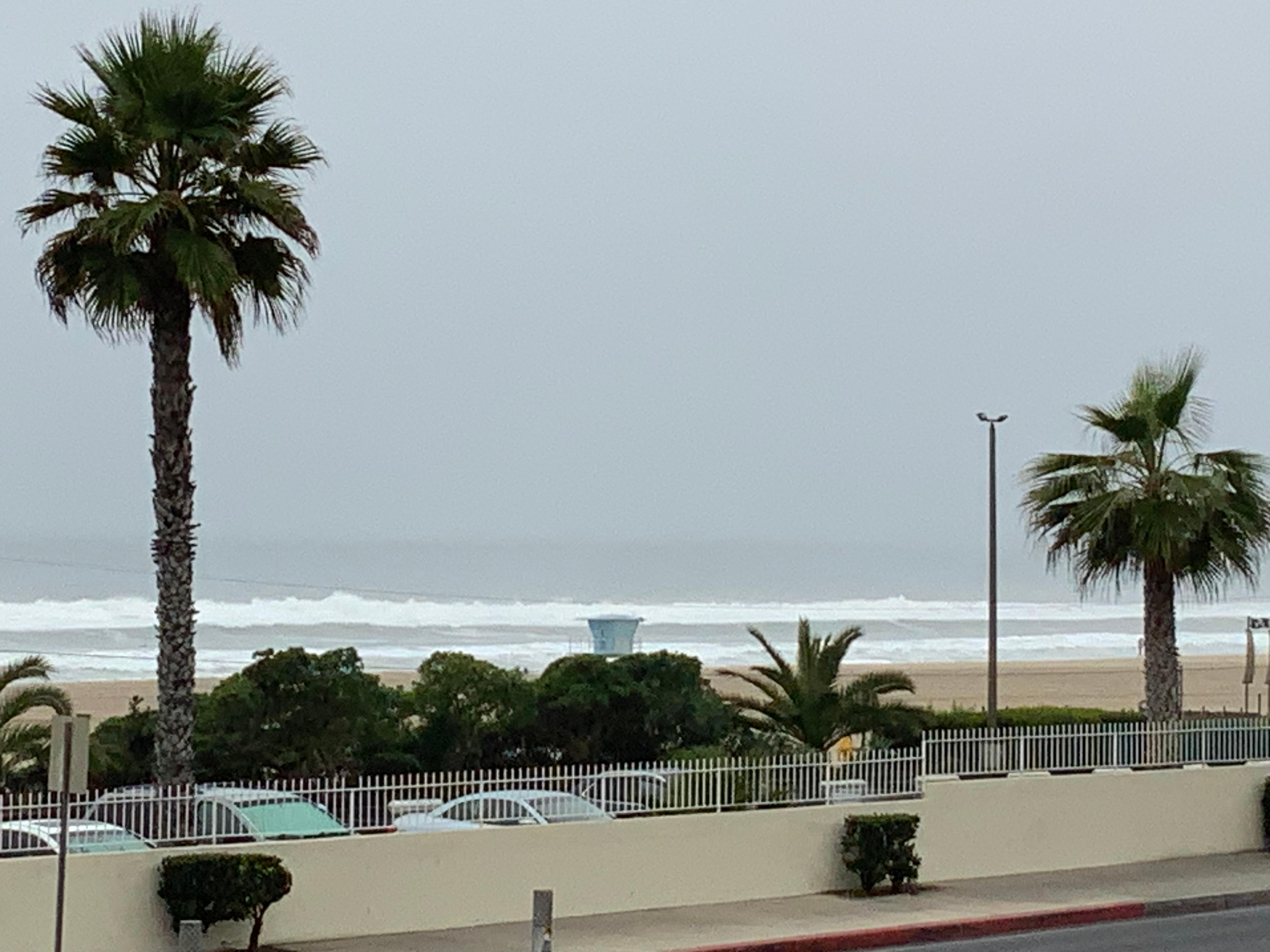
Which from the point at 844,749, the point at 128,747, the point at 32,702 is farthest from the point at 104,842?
the point at 128,747

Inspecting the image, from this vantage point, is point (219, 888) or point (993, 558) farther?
point (993, 558)

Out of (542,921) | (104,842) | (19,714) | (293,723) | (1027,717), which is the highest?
(19,714)

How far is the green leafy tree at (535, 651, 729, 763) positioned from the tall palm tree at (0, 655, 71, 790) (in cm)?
1179

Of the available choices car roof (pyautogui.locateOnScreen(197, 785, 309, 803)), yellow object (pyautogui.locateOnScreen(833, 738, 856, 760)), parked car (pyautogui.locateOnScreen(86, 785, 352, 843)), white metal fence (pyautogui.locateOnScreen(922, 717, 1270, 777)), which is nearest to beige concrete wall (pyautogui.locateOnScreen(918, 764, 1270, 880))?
white metal fence (pyautogui.locateOnScreen(922, 717, 1270, 777))

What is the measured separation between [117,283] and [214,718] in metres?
15.6

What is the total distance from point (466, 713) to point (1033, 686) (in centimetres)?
6188

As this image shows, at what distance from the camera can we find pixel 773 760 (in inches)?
922

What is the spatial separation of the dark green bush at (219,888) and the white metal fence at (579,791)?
1.48ft

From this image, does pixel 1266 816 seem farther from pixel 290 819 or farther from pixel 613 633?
pixel 613 633

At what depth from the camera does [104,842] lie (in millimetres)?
18719

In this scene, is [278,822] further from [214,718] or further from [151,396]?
[214,718]

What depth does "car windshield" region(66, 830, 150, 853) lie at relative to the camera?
18.5m

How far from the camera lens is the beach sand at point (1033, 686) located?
263 ft

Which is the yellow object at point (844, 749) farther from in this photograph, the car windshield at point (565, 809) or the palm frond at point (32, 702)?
the palm frond at point (32, 702)
